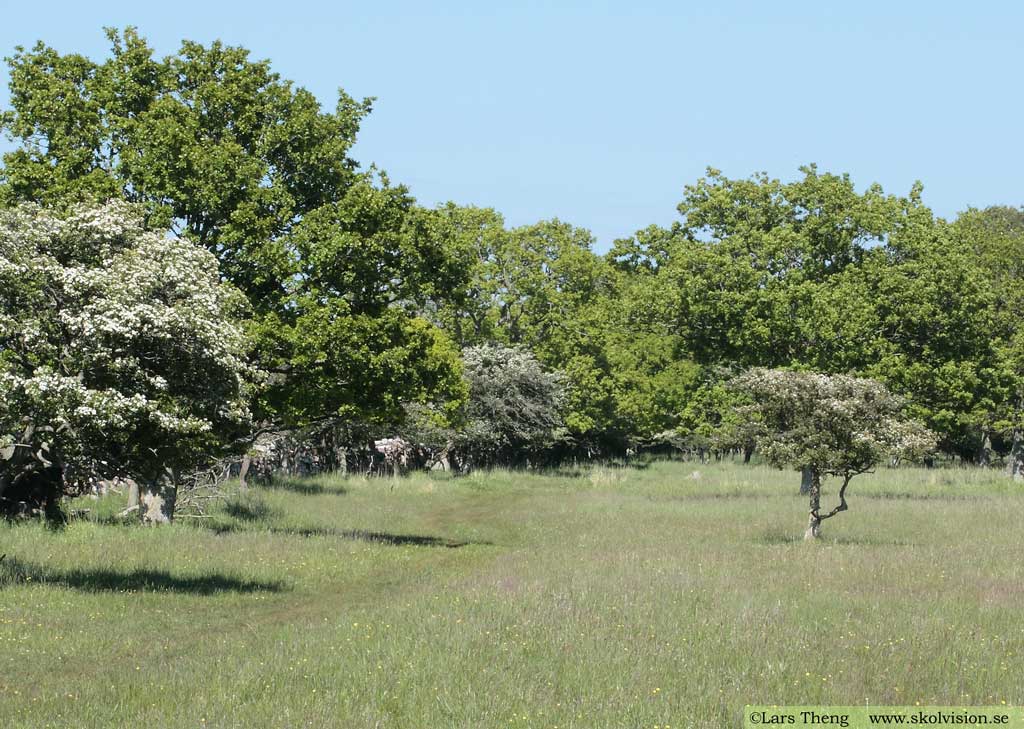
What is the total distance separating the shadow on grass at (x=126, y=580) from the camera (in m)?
23.5

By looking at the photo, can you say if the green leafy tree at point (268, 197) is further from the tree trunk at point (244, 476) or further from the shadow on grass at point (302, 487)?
the shadow on grass at point (302, 487)

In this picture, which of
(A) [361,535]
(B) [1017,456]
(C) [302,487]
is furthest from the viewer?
(B) [1017,456]

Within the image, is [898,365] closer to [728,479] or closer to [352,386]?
[728,479]

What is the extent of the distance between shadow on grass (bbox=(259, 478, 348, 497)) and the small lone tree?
74.4 ft

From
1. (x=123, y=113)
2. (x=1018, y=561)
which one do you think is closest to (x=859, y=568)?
(x=1018, y=561)

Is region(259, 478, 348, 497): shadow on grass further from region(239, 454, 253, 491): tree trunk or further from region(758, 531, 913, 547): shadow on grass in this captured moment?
region(758, 531, 913, 547): shadow on grass

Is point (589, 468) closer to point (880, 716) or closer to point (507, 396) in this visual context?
point (507, 396)

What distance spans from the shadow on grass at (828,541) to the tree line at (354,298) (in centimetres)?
323

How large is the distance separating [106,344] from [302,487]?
33.0 metres

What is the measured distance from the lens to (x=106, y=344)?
21.0 meters

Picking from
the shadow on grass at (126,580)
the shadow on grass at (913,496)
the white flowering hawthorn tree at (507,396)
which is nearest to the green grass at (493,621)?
the shadow on grass at (126,580)

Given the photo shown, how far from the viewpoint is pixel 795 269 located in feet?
191

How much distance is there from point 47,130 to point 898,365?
1520 inches

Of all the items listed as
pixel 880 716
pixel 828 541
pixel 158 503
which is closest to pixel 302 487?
pixel 158 503
